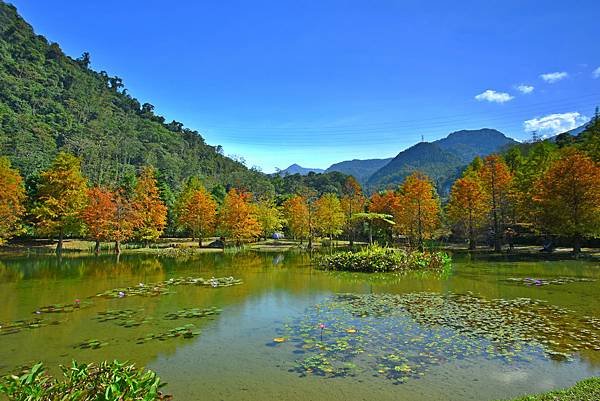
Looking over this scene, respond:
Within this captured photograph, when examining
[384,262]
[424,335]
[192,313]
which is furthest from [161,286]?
[384,262]

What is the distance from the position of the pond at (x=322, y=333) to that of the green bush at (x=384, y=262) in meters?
3.50

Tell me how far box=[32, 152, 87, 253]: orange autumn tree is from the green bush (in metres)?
21.6

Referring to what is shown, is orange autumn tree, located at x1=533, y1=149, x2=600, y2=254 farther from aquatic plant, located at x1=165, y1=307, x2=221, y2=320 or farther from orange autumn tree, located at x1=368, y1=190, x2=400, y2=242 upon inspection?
aquatic plant, located at x1=165, y1=307, x2=221, y2=320

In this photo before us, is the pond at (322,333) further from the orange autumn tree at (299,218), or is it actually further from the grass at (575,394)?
the orange autumn tree at (299,218)

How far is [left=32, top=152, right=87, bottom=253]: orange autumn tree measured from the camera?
102 feet

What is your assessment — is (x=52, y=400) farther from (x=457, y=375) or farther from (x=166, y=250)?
(x=166, y=250)

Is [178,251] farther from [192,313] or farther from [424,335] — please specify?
[424,335]

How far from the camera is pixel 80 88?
98.9 meters

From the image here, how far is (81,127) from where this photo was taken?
7875cm

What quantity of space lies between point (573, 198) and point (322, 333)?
75.1 ft

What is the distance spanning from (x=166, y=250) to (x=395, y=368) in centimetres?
2969

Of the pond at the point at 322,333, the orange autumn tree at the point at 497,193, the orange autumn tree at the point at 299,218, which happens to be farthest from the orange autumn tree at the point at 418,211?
the pond at the point at 322,333

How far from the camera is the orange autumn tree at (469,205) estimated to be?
31188mm

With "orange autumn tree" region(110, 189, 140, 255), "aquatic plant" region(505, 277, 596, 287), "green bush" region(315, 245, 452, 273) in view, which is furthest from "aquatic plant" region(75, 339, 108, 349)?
"orange autumn tree" region(110, 189, 140, 255)
